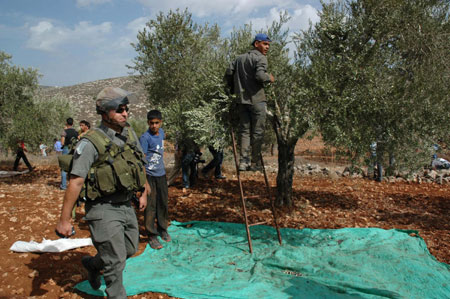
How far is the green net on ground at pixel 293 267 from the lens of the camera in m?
4.51

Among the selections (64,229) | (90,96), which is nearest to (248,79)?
(64,229)

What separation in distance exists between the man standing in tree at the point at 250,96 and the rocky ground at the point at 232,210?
1038mm

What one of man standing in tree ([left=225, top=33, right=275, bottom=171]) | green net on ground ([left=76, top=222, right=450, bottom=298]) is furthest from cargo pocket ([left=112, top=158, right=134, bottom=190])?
man standing in tree ([left=225, top=33, right=275, bottom=171])

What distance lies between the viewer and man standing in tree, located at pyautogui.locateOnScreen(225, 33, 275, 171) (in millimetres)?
6012

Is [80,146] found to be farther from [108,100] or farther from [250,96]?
[250,96]

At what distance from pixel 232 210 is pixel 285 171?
185 centimetres

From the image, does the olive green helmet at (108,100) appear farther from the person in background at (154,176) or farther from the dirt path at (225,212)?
the dirt path at (225,212)

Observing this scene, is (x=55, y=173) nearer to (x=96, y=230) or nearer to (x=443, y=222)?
(x=96, y=230)

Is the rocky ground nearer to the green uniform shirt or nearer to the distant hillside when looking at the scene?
the green uniform shirt

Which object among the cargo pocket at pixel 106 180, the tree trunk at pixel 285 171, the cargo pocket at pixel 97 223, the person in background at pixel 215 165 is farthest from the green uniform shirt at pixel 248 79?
the person in background at pixel 215 165

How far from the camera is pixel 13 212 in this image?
800cm

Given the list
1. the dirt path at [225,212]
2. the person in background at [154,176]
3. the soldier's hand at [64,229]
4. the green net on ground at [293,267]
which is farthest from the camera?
the person in background at [154,176]

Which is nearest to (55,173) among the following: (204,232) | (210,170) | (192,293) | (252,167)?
(210,170)

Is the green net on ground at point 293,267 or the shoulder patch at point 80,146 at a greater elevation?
the shoulder patch at point 80,146
